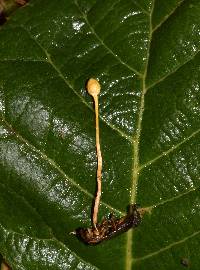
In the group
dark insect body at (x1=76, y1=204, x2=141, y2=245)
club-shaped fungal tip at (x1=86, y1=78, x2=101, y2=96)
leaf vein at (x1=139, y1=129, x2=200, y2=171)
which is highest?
club-shaped fungal tip at (x1=86, y1=78, x2=101, y2=96)

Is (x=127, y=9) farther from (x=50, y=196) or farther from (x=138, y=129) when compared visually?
(x=50, y=196)

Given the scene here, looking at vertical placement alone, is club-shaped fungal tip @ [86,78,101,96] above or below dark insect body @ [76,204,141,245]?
above

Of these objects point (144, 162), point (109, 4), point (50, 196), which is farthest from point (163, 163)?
point (109, 4)

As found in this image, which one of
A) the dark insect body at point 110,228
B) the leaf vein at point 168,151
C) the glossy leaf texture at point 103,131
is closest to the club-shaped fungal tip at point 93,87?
the glossy leaf texture at point 103,131

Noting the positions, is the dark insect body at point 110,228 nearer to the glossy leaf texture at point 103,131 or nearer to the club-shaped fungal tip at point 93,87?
the glossy leaf texture at point 103,131

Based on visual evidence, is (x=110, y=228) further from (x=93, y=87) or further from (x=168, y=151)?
(x=93, y=87)

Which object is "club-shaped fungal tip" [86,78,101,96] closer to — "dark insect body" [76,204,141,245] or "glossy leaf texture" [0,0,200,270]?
"glossy leaf texture" [0,0,200,270]

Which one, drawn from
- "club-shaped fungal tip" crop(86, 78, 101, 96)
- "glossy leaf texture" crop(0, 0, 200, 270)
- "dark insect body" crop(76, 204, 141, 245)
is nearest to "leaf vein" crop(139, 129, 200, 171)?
"glossy leaf texture" crop(0, 0, 200, 270)
